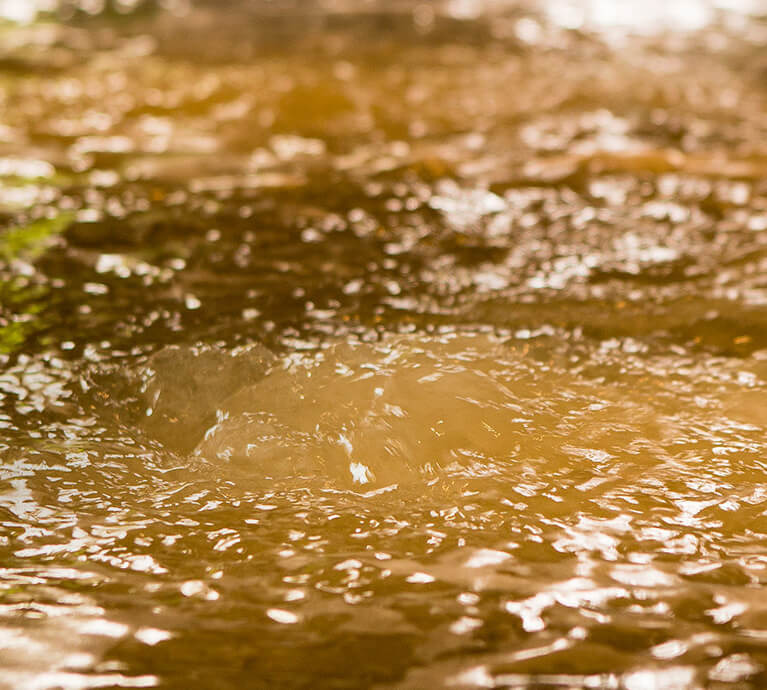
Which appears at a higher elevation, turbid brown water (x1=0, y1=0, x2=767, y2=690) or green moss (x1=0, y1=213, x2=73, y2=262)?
green moss (x1=0, y1=213, x2=73, y2=262)

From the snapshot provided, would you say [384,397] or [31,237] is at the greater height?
[31,237]

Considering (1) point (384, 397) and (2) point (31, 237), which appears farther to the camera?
(2) point (31, 237)

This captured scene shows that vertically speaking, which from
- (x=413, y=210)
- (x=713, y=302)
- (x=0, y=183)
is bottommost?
(x=713, y=302)

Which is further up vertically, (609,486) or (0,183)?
(0,183)

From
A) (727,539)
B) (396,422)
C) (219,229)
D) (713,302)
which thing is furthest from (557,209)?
(727,539)

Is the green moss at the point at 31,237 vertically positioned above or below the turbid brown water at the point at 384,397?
above

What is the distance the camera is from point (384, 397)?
4.48 ft

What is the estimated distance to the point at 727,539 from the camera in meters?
1.11

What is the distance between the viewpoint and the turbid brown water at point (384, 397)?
0.96 metres

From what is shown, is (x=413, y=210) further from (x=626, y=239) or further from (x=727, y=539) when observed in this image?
(x=727, y=539)

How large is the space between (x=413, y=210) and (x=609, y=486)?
1166mm

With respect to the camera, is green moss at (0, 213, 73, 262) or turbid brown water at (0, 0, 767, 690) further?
green moss at (0, 213, 73, 262)

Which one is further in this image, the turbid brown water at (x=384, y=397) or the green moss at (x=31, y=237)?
the green moss at (x=31, y=237)

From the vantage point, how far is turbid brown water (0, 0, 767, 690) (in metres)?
0.96
